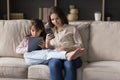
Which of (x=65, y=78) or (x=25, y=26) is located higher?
(x=25, y=26)

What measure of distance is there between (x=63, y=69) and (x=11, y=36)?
2.85 feet

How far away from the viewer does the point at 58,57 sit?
105 inches

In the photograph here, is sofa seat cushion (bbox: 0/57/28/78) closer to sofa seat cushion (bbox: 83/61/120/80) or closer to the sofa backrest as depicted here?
the sofa backrest

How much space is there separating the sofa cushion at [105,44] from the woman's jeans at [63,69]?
0.47 m

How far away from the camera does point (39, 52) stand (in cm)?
281

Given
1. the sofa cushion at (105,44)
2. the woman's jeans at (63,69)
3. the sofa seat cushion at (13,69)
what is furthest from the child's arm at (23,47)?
the sofa cushion at (105,44)

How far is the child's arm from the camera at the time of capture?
3012mm

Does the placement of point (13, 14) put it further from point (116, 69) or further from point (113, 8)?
point (116, 69)

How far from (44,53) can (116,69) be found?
706 millimetres

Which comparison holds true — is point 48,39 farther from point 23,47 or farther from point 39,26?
point 23,47

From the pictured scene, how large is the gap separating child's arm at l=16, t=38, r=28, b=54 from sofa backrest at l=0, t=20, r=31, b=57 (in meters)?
0.10

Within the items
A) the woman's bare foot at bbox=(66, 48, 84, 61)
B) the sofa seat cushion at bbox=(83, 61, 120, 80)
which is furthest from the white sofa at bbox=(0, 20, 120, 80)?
the woman's bare foot at bbox=(66, 48, 84, 61)

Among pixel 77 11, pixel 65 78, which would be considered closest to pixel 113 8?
pixel 77 11

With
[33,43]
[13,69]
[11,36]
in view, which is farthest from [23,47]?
[13,69]
